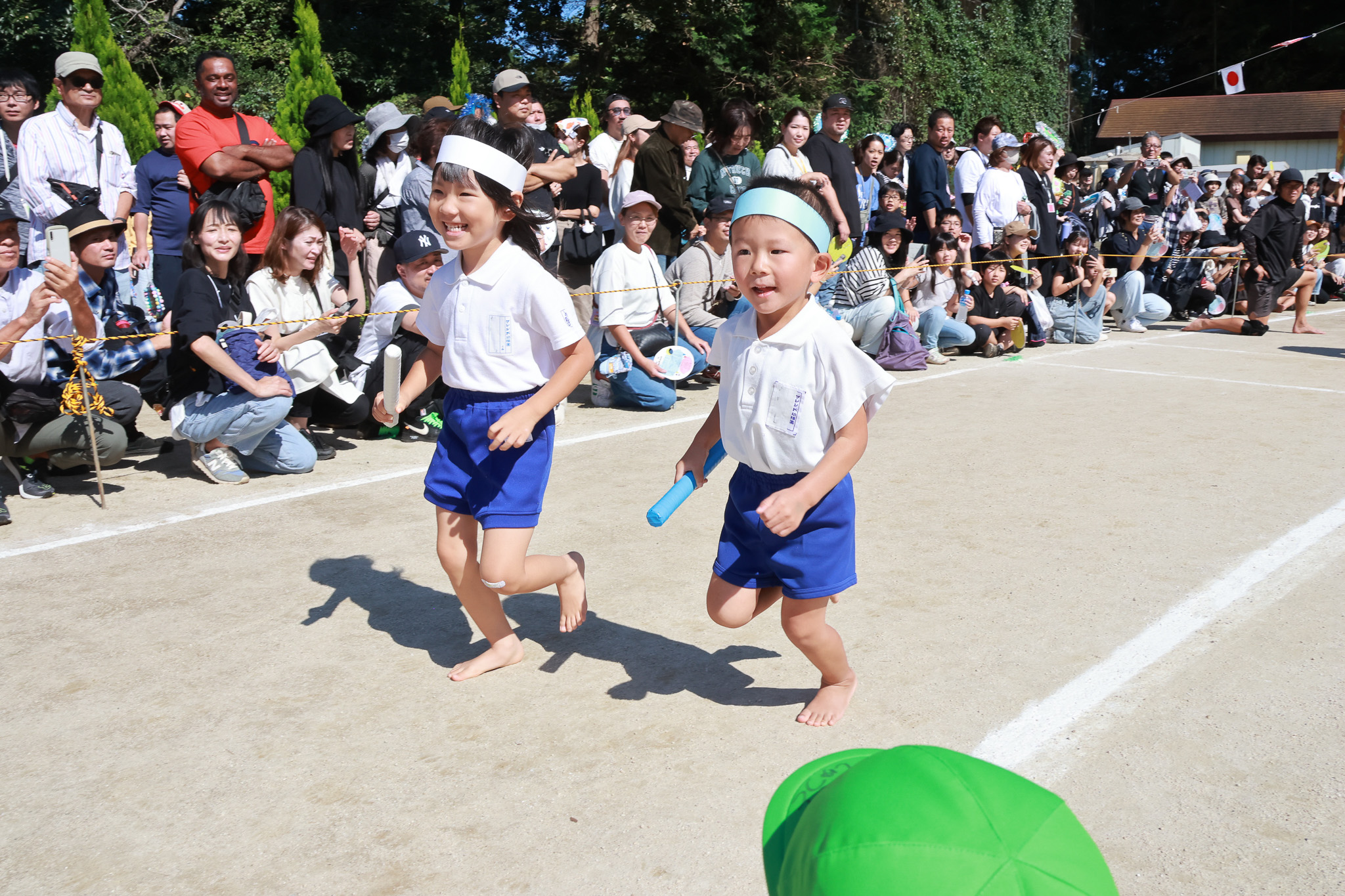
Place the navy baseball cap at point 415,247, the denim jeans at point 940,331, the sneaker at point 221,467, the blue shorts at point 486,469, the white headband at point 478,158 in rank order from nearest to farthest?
1. the white headband at point 478,158
2. the blue shorts at point 486,469
3. the sneaker at point 221,467
4. the navy baseball cap at point 415,247
5. the denim jeans at point 940,331

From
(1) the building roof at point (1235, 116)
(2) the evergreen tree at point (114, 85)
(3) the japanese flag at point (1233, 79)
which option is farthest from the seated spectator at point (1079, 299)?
(1) the building roof at point (1235, 116)

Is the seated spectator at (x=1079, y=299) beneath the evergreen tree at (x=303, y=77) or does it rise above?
beneath

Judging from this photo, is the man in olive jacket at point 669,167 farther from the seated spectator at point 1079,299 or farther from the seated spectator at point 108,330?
the seated spectator at point 1079,299

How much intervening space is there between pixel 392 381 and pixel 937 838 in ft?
10.7

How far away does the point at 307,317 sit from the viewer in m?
6.66

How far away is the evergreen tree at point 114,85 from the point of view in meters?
14.8

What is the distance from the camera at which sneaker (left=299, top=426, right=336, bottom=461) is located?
6.62 m

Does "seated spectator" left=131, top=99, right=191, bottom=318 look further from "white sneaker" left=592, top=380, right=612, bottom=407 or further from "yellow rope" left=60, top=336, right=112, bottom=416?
"white sneaker" left=592, top=380, right=612, bottom=407

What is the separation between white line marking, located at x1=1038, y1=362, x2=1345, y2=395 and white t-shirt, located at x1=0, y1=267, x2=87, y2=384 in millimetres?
7824

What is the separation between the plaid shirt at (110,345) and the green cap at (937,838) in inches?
239

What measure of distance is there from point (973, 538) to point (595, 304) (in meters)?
4.56

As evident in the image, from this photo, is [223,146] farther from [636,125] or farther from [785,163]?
[785,163]

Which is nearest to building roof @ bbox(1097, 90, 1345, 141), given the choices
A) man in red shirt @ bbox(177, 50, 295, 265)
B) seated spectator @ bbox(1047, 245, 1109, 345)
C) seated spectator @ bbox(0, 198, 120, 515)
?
seated spectator @ bbox(1047, 245, 1109, 345)

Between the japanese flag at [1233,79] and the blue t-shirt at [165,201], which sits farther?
the japanese flag at [1233,79]
